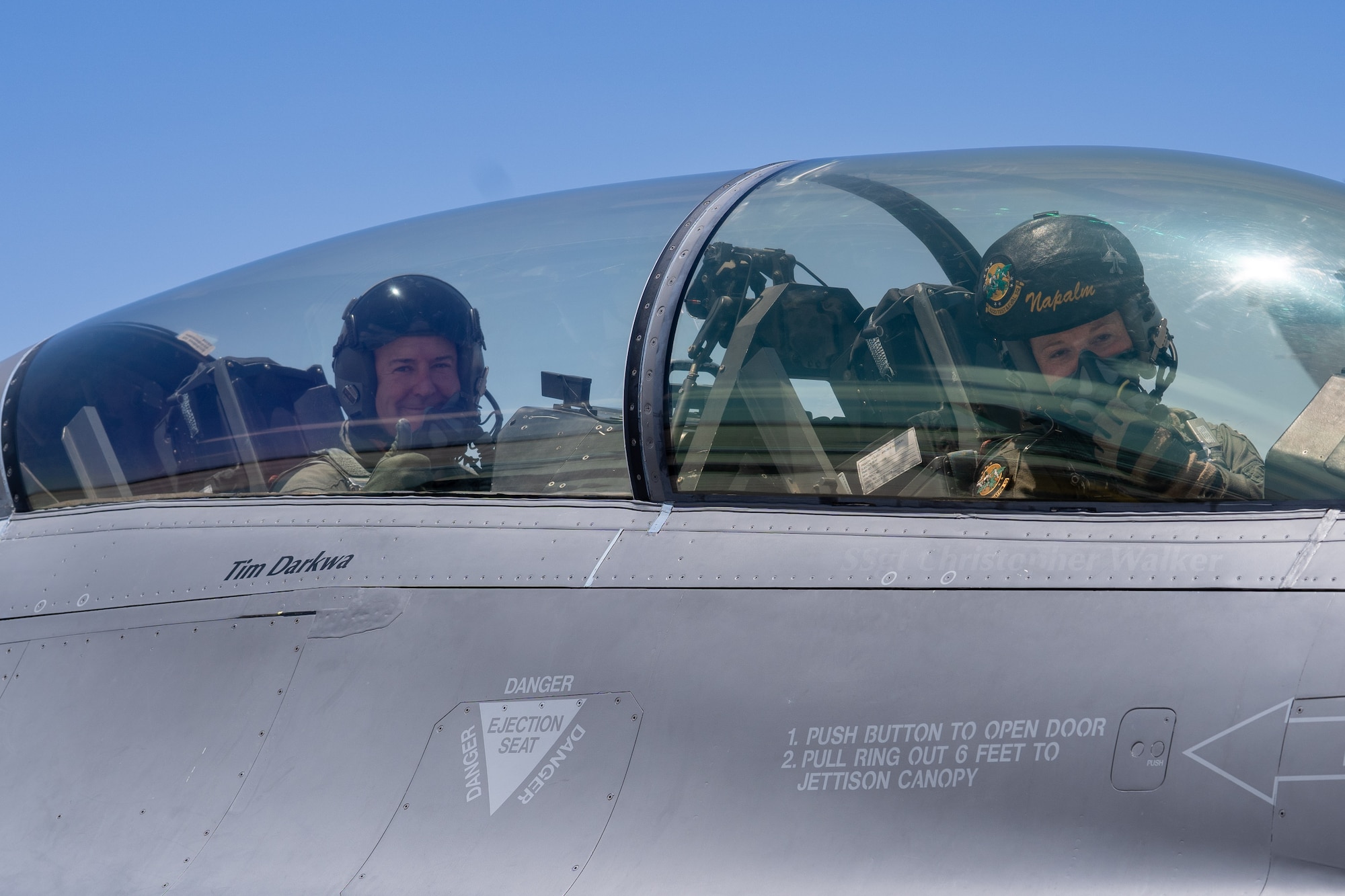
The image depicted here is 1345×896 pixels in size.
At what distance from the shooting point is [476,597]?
245cm

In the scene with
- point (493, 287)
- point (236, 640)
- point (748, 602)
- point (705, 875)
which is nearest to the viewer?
point (705, 875)

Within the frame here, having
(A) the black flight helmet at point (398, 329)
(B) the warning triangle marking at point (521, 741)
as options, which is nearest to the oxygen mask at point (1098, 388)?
(B) the warning triangle marking at point (521, 741)

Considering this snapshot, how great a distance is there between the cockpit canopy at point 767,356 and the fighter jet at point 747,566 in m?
0.01

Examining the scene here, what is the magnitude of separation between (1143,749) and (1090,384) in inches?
33.9

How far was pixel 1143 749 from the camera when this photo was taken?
76.5 inches

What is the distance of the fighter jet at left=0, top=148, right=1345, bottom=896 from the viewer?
1.99 m

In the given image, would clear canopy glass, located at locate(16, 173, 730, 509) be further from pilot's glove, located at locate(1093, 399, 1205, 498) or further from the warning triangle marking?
pilot's glove, located at locate(1093, 399, 1205, 498)

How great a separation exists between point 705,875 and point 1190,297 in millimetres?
1791

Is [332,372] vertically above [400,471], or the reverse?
[332,372]

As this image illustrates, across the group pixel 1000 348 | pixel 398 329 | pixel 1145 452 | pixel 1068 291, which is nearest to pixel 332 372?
pixel 398 329

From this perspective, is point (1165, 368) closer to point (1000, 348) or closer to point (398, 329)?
point (1000, 348)

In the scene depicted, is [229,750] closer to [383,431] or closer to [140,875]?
[140,875]

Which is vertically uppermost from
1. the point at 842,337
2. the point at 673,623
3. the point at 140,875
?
the point at 842,337

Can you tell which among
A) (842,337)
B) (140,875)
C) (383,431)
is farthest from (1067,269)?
(140,875)
